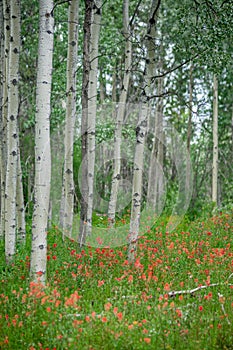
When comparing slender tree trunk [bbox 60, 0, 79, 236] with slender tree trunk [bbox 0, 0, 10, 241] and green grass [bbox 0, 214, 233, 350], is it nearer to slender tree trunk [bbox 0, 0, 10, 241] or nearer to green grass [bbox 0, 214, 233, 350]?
slender tree trunk [bbox 0, 0, 10, 241]

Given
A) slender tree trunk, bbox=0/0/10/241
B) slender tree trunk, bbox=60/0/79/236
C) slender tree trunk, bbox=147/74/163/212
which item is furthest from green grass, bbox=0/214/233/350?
slender tree trunk, bbox=147/74/163/212

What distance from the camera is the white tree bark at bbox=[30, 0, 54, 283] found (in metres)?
7.32

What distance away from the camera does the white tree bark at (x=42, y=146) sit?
732 centimetres

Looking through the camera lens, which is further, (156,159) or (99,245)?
(156,159)

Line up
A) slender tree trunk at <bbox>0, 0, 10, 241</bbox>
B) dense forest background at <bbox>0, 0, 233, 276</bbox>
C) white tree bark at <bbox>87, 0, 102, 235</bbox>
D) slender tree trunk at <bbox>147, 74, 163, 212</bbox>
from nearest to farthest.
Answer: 1. dense forest background at <bbox>0, 0, 233, 276</bbox>
2. slender tree trunk at <bbox>0, 0, 10, 241</bbox>
3. white tree bark at <bbox>87, 0, 102, 235</bbox>
4. slender tree trunk at <bbox>147, 74, 163, 212</bbox>

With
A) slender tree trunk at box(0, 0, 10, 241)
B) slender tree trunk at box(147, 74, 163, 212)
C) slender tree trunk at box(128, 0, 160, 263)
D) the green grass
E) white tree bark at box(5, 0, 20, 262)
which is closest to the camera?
the green grass

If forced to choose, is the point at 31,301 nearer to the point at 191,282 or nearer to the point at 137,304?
the point at 137,304

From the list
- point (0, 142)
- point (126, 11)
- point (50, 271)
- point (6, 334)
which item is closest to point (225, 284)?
point (50, 271)

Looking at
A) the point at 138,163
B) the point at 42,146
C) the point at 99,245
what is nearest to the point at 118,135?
the point at 99,245

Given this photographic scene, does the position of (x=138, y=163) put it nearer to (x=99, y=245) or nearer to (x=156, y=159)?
(x=99, y=245)

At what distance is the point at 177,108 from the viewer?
31672 mm

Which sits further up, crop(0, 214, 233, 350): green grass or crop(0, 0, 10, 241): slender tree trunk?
crop(0, 0, 10, 241): slender tree trunk

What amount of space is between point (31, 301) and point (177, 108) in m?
26.7

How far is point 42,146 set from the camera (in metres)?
7.32
